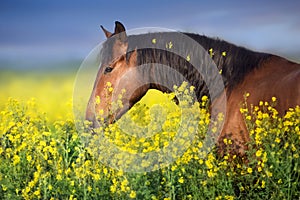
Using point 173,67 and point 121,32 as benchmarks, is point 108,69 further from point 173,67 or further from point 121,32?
point 173,67

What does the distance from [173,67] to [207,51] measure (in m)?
0.43

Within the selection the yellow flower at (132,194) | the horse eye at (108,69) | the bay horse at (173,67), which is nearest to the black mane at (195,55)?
the bay horse at (173,67)

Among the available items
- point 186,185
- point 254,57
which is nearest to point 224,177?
point 186,185

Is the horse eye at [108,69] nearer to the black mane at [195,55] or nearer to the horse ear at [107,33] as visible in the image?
the black mane at [195,55]

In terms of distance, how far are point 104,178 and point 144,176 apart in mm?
543

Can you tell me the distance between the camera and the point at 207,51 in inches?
292

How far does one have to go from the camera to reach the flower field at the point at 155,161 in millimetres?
→ 5941

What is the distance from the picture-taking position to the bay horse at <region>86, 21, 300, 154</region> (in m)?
7.09

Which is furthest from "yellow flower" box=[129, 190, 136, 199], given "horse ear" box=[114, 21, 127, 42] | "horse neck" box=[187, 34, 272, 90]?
"horse ear" box=[114, 21, 127, 42]

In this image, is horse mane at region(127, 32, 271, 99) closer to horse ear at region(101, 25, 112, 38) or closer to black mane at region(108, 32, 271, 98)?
black mane at region(108, 32, 271, 98)

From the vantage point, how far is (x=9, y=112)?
760 centimetres

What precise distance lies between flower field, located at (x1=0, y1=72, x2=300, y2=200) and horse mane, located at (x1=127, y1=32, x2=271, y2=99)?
0.66 ft

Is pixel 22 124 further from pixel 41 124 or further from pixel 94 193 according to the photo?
pixel 94 193

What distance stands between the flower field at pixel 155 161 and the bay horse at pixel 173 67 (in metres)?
0.20
